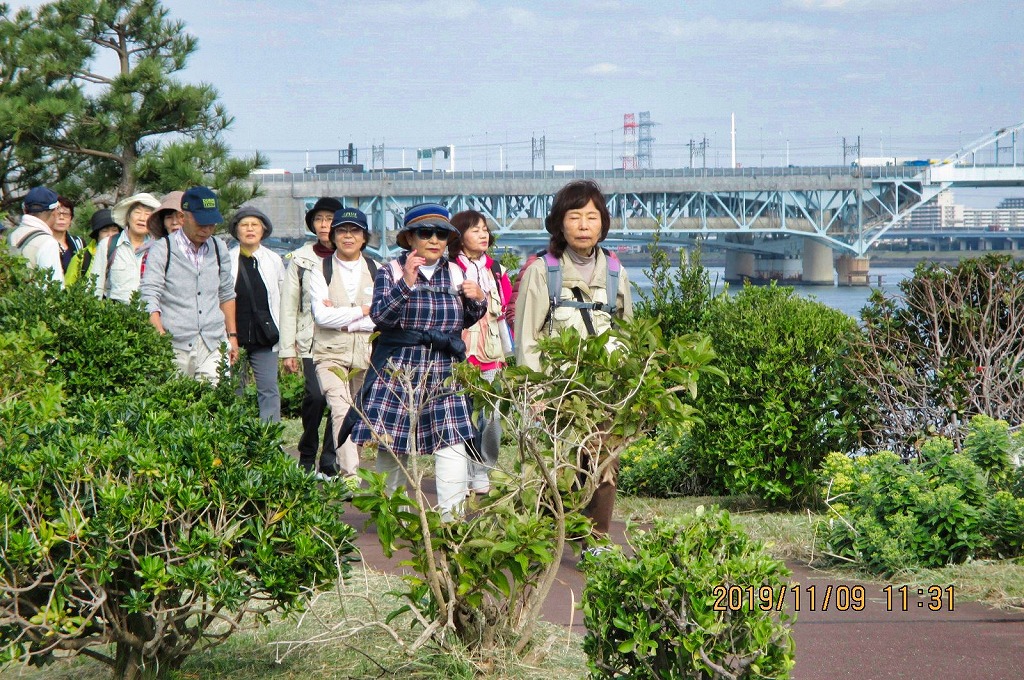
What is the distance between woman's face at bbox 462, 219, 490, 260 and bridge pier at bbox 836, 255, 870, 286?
54.3 m

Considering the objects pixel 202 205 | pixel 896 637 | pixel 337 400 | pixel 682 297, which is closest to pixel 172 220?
pixel 202 205

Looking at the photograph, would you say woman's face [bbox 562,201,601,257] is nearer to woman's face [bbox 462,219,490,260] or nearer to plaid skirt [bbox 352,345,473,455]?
plaid skirt [bbox 352,345,473,455]

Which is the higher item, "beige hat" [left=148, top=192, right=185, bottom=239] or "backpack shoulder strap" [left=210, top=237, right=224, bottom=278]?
"beige hat" [left=148, top=192, right=185, bottom=239]

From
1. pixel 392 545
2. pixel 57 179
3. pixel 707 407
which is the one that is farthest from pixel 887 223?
pixel 392 545

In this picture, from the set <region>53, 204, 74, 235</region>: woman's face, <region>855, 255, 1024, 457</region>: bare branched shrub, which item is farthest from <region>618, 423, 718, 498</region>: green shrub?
<region>53, 204, 74, 235</region>: woman's face

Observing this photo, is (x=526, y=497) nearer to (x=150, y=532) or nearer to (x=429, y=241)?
(x=150, y=532)

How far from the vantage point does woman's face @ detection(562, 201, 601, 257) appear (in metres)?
5.27

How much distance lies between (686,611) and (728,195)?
59.1m

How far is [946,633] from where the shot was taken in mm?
4117

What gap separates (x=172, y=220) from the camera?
7.91 meters

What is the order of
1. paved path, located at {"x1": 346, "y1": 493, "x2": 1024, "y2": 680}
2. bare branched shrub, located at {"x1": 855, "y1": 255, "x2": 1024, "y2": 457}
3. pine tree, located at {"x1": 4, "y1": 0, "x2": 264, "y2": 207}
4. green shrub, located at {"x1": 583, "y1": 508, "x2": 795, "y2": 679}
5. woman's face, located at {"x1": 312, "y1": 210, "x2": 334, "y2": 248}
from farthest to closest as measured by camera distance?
pine tree, located at {"x1": 4, "y1": 0, "x2": 264, "y2": 207} < woman's face, located at {"x1": 312, "y1": 210, "x2": 334, "y2": 248} < bare branched shrub, located at {"x1": 855, "y1": 255, "x2": 1024, "y2": 457} < paved path, located at {"x1": 346, "y1": 493, "x2": 1024, "y2": 680} < green shrub, located at {"x1": 583, "y1": 508, "x2": 795, "y2": 679}

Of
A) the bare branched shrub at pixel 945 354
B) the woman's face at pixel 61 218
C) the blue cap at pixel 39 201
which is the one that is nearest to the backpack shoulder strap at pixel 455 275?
the bare branched shrub at pixel 945 354

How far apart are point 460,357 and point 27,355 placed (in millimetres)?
1897
